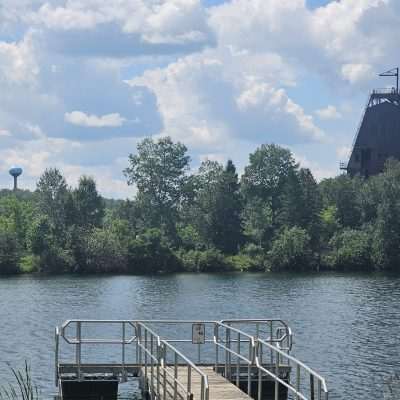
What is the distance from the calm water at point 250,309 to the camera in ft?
139

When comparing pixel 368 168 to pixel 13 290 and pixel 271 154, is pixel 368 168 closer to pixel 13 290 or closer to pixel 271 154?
pixel 271 154

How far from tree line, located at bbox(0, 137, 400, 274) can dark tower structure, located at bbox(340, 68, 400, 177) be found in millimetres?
3481

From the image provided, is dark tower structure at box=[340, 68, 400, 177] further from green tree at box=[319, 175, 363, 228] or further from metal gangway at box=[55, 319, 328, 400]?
metal gangway at box=[55, 319, 328, 400]

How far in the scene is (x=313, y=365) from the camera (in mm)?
42312

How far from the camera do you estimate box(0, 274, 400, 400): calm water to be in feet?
139

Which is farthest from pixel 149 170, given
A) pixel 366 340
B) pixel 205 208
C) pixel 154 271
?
pixel 366 340

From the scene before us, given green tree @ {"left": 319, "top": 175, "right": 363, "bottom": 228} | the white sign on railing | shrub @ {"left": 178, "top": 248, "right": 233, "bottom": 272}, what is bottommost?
the white sign on railing

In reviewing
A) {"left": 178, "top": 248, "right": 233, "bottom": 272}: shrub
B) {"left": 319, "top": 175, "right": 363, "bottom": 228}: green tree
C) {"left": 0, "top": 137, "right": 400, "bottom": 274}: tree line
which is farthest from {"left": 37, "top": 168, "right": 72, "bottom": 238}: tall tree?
{"left": 319, "top": 175, "right": 363, "bottom": 228}: green tree

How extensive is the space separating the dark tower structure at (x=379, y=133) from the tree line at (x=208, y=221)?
137 inches

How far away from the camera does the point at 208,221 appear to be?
5340 inches

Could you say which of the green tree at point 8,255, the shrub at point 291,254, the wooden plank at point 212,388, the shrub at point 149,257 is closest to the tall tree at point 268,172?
the shrub at point 291,254

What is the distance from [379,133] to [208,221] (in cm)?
3164

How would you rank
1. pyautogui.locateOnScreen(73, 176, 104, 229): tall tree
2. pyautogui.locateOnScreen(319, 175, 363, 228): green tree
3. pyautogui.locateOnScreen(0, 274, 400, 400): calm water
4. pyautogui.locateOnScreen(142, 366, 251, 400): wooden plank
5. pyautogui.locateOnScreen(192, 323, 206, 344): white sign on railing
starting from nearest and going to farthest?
1. pyautogui.locateOnScreen(142, 366, 251, 400): wooden plank
2. pyautogui.locateOnScreen(192, 323, 206, 344): white sign on railing
3. pyautogui.locateOnScreen(0, 274, 400, 400): calm water
4. pyautogui.locateOnScreen(73, 176, 104, 229): tall tree
5. pyautogui.locateOnScreen(319, 175, 363, 228): green tree

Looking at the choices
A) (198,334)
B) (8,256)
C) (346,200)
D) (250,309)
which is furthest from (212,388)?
(346,200)
